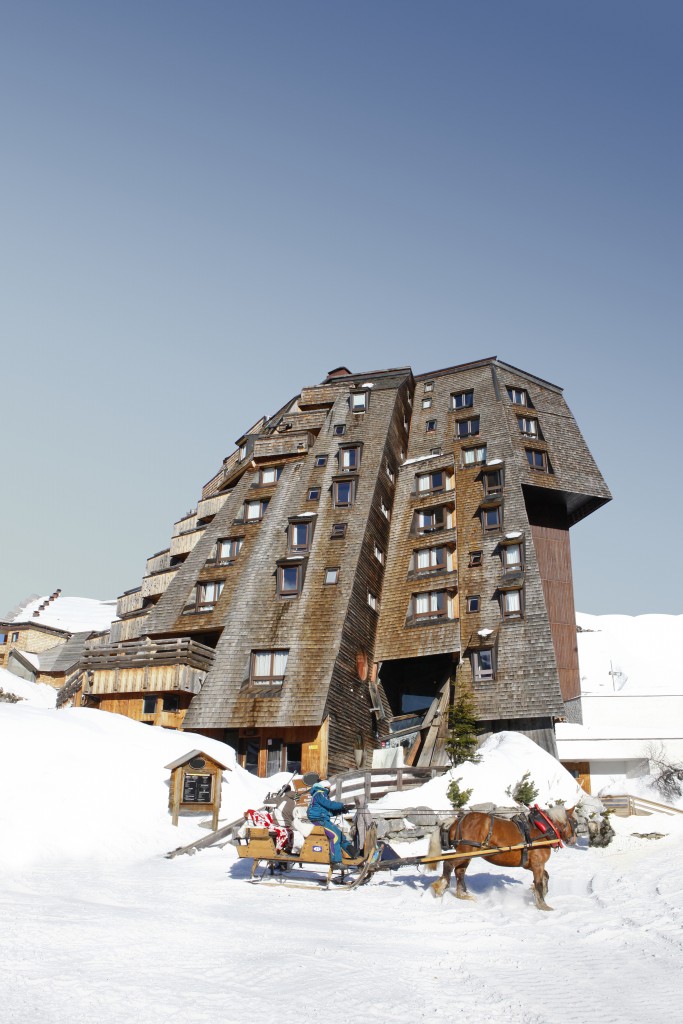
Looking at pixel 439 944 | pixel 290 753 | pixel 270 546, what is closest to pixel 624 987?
pixel 439 944

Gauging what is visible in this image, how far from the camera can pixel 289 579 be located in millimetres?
43625

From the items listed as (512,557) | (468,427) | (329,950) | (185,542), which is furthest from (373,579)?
(329,950)

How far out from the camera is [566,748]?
42.0m

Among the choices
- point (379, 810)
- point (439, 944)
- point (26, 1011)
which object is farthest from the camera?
point (379, 810)

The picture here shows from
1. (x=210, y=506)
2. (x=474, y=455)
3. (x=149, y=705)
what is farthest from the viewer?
(x=210, y=506)

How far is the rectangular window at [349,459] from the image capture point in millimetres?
48938

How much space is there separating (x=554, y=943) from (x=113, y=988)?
25.3 ft

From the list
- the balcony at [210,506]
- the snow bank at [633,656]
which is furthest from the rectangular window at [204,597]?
the snow bank at [633,656]

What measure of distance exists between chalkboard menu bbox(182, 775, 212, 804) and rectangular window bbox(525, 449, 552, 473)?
96.1 ft

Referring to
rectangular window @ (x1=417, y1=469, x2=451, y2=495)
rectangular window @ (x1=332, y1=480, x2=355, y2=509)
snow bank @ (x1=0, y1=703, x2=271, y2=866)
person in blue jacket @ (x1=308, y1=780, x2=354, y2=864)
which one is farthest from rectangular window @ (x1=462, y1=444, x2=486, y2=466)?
person in blue jacket @ (x1=308, y1=780, x2=354, y2=864)

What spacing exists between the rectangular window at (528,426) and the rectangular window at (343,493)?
11.6m

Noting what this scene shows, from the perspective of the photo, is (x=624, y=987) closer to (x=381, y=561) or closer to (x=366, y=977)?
(x=366, y=977)

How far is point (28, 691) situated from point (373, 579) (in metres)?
20.6

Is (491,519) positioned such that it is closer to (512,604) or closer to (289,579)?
(512,604)
